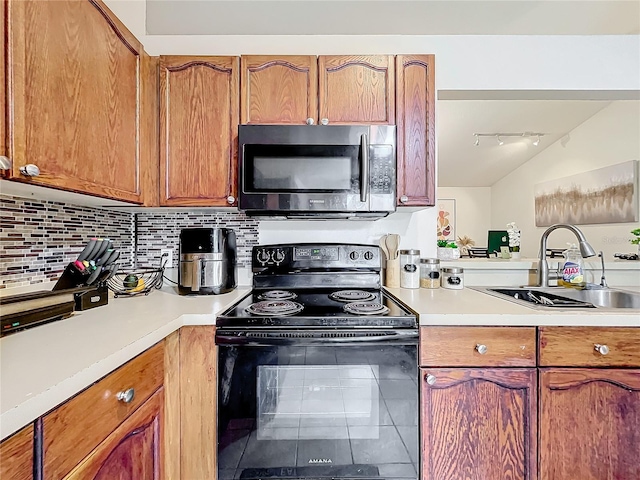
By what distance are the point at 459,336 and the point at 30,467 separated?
1.15 meters

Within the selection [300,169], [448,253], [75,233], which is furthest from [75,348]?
[448,253]

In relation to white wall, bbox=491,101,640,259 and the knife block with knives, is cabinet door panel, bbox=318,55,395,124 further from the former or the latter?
white wall, bbox=491,101,640,259

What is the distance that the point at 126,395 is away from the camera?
2.69 ft

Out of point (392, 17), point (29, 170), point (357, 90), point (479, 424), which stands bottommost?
point (479, 424)

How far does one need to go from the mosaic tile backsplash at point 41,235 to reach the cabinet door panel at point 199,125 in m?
0.41

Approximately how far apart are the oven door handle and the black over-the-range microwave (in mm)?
559

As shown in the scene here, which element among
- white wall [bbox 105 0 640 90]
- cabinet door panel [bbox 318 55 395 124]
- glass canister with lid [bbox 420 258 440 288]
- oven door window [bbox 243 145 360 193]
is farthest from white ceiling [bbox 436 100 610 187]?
oven door window [bbox 243 145 360 193]

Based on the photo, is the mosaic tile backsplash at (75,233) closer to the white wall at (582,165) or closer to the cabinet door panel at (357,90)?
the cabinet door panel at (357,90)

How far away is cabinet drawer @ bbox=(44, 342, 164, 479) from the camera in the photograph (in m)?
0.61

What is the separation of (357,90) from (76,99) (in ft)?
3.55

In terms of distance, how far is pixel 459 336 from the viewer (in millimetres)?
1165

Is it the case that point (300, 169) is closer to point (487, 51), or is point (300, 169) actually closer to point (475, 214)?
point (487, 51)

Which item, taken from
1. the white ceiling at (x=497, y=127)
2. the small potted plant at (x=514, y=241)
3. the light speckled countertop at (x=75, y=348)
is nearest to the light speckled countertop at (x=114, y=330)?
the light speckled countertop at (x=75, y=348)

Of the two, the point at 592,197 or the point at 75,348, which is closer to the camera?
the point at 75,348
